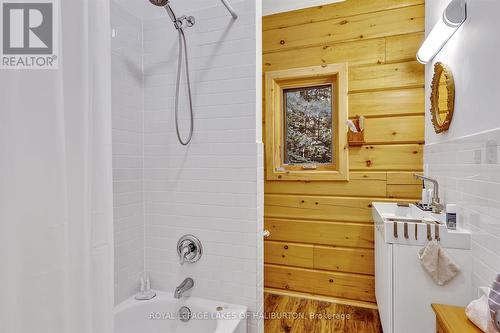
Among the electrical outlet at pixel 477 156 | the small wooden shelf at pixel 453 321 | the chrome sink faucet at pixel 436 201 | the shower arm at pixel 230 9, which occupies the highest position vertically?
the shower arm at pixel 230 9

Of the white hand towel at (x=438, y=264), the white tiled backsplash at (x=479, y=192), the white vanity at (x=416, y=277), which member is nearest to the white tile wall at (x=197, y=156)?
the white vanity at (x=416, y=277)

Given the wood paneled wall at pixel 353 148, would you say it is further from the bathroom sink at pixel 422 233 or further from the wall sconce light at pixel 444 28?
the bathroom sink at pixel 422 233

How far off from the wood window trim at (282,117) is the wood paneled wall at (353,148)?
0.07 meters

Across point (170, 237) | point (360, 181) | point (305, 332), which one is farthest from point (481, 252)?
Result: point (170, 237)

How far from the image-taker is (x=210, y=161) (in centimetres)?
160

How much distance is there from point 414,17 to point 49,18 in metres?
2.71

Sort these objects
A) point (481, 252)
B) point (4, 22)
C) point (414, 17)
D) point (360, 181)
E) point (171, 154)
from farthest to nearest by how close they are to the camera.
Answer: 1. point (360, 181)
2. point (414, 17)
3. point (171, 154)
4. point (481, 252)
5. point (4, 22)

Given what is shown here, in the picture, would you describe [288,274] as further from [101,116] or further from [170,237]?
[101,116]

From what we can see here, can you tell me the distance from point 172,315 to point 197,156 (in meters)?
0.93

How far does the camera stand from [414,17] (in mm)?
2320

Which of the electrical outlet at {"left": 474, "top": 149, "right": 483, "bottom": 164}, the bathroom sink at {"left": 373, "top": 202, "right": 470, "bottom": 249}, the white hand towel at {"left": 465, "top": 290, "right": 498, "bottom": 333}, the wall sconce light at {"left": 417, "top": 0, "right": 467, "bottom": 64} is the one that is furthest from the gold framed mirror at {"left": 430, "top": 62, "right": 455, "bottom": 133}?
the white hand towel at {"left": 465, "top": 290, "right": 498, "bottom": 333}

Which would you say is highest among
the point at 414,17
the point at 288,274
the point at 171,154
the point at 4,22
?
the point at 414,17

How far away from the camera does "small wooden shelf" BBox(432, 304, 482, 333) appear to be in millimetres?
1093

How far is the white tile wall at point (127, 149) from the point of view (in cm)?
156
